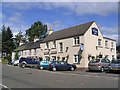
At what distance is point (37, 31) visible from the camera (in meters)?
73.8

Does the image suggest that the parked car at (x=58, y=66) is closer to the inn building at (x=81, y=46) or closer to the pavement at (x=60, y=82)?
the inn building at (x=81, y=46)

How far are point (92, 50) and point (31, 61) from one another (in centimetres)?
1129

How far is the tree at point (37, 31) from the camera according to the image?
73.6 metres

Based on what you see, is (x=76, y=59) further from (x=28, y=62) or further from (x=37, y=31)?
(x=37, y=31)

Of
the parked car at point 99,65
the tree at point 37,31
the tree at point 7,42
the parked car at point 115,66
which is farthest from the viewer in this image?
the tree at point 37,31

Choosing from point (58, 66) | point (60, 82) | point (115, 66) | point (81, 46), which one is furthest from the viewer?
point (81, 46)

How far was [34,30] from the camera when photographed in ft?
244

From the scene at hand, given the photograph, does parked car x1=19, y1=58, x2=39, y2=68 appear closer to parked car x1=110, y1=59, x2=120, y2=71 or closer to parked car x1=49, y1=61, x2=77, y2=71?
parked car x1=49, y1=61, x2=77, y2=71

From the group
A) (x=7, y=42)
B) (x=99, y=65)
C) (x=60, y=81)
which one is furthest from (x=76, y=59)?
(x=7, y=42)

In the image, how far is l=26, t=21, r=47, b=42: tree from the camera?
242 ft

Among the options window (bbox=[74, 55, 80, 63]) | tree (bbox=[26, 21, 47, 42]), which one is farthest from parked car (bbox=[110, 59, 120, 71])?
tree (bbox=[26, 21, 47, 42])

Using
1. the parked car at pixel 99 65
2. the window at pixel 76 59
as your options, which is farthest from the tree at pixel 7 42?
the parked car at pixel 99 65

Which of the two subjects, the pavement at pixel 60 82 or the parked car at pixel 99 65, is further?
the parked car at pixel 99 65

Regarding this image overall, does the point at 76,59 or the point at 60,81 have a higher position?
the point at 76,59
